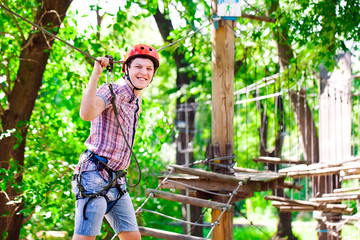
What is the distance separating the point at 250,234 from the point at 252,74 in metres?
6.61

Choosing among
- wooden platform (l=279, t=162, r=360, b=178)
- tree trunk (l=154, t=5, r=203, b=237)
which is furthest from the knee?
tree trunk (l=154, t=5, r=203, b=237)

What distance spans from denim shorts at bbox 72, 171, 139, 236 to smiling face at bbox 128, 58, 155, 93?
1.91ft

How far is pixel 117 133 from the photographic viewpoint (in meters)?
2.92

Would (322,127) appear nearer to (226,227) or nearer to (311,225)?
(226,227)

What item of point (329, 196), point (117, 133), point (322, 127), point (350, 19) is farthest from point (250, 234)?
point (117, 133)

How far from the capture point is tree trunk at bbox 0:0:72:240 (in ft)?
18.8

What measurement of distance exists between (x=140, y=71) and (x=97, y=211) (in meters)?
0.85

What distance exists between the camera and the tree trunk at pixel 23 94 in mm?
5742

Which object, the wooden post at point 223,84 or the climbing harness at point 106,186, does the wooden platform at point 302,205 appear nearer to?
the wooden post at point 223,84

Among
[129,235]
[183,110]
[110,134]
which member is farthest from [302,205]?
[183,110]

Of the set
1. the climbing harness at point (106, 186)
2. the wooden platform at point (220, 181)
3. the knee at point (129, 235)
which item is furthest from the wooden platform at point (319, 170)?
the climbing harness at point (106, 186)

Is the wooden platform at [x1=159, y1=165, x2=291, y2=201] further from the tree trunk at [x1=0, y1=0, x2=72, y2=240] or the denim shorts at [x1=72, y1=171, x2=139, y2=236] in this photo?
the denim shorts at [x1=72, y1=171, x2=139, y2=236]

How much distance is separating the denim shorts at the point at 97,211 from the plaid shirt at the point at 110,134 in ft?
0.20

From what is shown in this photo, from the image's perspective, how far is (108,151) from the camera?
2887 millimetres
